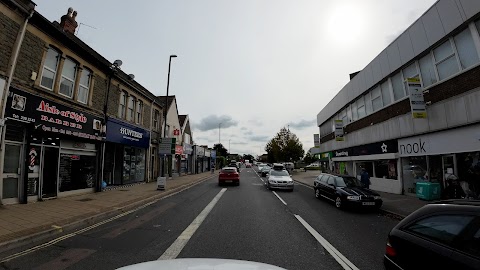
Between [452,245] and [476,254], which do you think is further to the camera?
[452,245]

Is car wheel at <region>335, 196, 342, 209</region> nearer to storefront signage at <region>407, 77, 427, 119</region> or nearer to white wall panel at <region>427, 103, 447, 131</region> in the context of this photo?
storefront signage at <region>407, 77, 427, 119</region>

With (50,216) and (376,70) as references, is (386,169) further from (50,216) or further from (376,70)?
(50,216)

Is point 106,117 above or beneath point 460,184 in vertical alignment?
above

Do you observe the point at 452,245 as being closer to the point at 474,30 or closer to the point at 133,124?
the point at 474,30

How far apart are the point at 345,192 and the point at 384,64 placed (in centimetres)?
1021

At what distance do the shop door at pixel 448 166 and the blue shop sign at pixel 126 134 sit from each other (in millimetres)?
17219

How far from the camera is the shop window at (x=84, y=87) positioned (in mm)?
15102

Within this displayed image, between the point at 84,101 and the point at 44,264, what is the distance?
38.9ft

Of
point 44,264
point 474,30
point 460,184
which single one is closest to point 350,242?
point 44,264

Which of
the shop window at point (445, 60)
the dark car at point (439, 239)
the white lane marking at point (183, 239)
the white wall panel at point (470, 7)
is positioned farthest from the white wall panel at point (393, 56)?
the dark car at point (439, 239)

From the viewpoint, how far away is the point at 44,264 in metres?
5.30

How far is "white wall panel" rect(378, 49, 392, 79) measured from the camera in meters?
17.9

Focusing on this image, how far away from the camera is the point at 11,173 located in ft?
35.8

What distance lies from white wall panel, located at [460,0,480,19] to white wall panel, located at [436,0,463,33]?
355 millimetres
